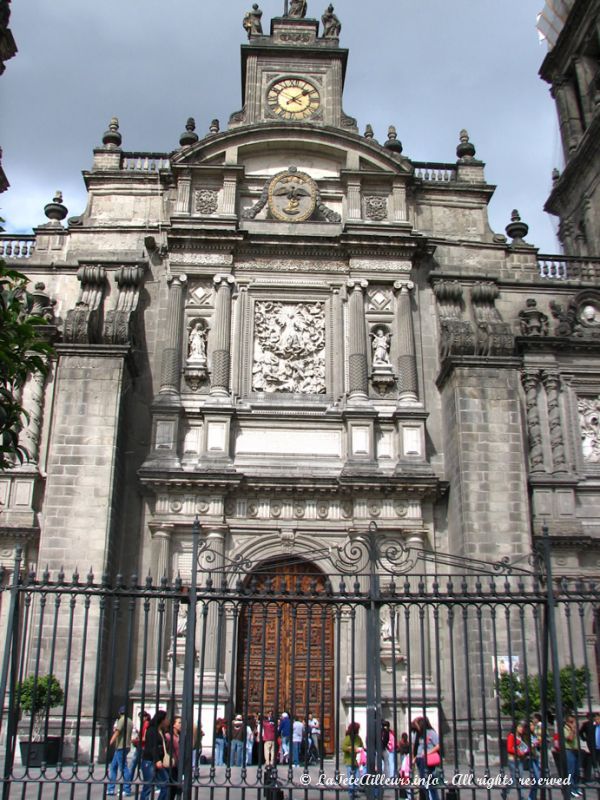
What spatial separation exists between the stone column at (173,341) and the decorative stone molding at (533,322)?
25.8 feet

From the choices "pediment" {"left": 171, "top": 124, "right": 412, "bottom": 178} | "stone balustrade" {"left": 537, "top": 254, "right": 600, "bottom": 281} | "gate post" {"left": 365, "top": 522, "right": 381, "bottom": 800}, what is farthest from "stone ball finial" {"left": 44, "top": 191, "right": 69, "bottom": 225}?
"gate post" {"left": 365, "top": 522, "right": 381, "bottom": 800}

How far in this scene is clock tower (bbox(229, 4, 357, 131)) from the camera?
22.3 metres

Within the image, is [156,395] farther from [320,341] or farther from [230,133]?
[230,133]

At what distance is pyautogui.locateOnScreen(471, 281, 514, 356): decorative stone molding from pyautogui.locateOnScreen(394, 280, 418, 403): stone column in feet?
4.91

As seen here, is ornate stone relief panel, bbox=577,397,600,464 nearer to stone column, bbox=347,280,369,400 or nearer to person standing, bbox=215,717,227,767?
stone column, bbox=347,280,369,400

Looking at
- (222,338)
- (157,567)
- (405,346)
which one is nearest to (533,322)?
(405,346)

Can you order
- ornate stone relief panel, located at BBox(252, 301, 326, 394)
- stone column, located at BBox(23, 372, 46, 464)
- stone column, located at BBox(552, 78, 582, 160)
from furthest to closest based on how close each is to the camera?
1. stone column, located at BBox(552, 78, 582, 160)
2. ornate stone relief panel, located at BBox(252, 301, 326, 394)
3. stone column, located at BBox(23, 372, 46, 464)

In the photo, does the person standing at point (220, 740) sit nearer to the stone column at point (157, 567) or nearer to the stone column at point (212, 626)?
the stone column at point (212, 626)

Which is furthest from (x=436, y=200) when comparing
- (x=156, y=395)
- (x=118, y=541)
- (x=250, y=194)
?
(x=118, y=541)

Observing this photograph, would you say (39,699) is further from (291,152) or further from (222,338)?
(291,152)

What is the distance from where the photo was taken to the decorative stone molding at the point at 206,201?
68.5 feet

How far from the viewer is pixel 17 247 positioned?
2086 centimetres

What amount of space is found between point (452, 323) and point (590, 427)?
3874 millimetres

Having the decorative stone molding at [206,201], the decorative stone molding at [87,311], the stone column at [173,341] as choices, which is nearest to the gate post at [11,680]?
the decorative stone molding at [87,311]
